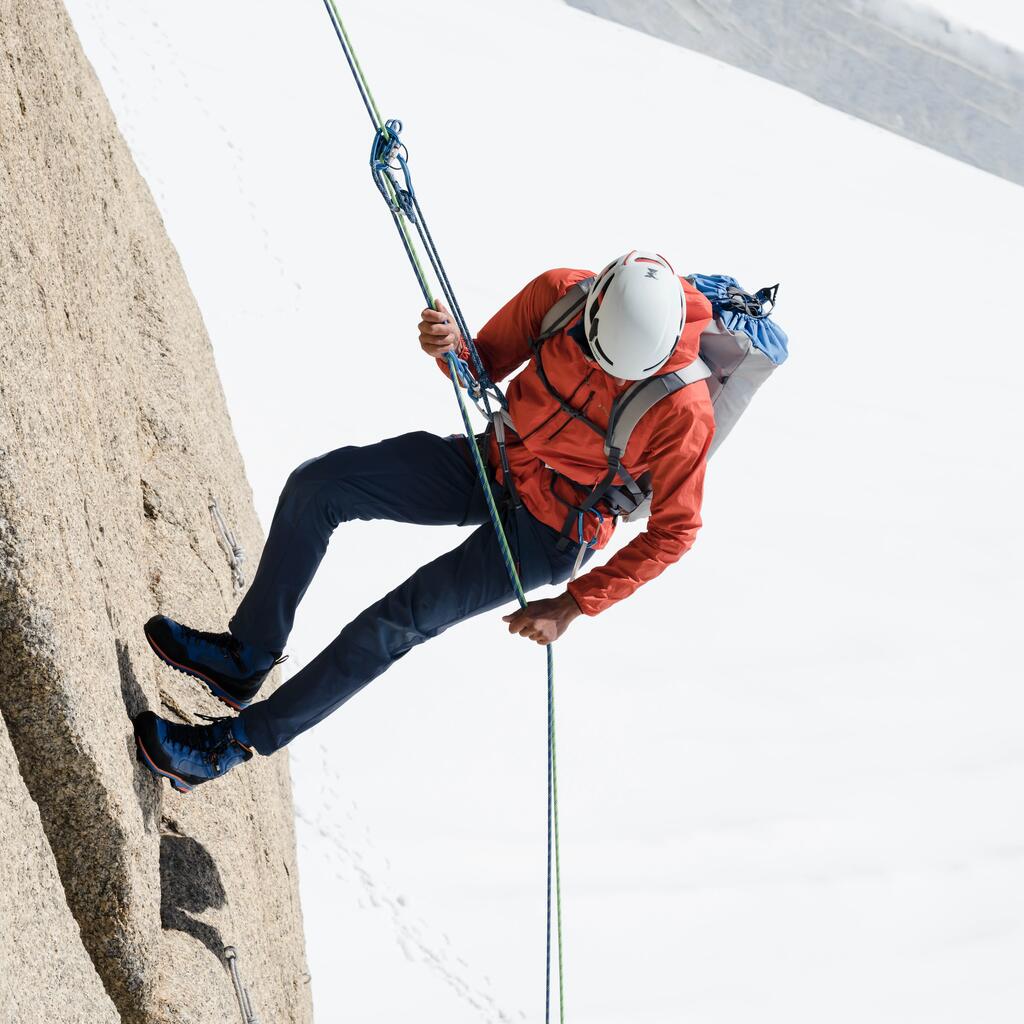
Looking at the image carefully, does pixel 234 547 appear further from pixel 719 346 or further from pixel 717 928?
pixel 717 928

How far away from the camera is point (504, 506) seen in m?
4.04

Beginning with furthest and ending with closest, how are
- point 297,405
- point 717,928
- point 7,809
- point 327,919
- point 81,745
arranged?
point 297,405 → point 717,928 → point 327,919 → point 81,745 → point 7,809

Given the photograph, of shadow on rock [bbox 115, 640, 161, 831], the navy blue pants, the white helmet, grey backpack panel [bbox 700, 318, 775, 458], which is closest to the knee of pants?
the navy blue pants

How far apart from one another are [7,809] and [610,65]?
28.8 metres

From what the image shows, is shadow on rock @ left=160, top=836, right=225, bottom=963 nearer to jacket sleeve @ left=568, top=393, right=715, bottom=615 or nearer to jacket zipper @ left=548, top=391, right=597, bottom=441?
jacket sleeve @ left=568, top=393, right=715, bottom=615

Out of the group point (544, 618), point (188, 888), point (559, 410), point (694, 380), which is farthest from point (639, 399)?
point (188, 888)

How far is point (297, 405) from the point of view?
13406 millimetres

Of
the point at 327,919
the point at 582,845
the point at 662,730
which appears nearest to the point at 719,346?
the point at 327,919

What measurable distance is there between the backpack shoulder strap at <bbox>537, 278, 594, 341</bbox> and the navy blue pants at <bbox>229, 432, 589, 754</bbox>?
0.54 m

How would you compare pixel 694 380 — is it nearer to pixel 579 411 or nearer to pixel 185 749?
pixel 579 411

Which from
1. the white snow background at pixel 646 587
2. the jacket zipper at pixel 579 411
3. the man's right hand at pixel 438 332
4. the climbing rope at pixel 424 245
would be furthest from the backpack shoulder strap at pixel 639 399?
the white snow background at pixel 646 587

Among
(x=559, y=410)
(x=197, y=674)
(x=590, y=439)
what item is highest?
(x=559, y=410)

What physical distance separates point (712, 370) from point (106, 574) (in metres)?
1.95

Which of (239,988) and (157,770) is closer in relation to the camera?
(157,770)
